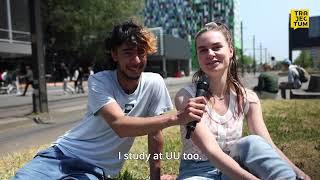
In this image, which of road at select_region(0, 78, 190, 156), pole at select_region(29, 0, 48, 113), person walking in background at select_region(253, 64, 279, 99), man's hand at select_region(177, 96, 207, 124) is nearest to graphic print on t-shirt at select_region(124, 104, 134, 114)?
man's hand at select_region(177, 96, 207, 124)

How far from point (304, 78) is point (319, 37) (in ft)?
17.0

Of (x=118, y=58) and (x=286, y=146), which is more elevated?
(x=118, y=58)

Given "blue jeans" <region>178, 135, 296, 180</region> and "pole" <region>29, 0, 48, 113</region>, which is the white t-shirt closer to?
"blue jeans" <region>178, 135, 296, 180</region>

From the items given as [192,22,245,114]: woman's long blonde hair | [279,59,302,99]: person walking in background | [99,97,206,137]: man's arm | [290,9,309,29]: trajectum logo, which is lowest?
[279,59,302,99]: person walking in background

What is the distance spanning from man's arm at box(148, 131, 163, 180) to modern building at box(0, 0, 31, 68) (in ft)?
106

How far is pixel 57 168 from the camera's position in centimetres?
312

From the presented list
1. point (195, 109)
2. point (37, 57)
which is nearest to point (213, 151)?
point (195, 109)

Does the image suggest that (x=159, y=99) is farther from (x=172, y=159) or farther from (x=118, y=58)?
(x=172, y=159)

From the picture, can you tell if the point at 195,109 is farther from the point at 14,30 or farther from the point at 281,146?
the point at 14,30

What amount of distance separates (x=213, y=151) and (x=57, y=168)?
992 mm

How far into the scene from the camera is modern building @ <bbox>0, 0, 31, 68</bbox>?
3525 centimetres

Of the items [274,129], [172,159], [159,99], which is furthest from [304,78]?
[159,99]

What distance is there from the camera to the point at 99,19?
146ft

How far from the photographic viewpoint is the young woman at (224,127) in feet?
8.91
